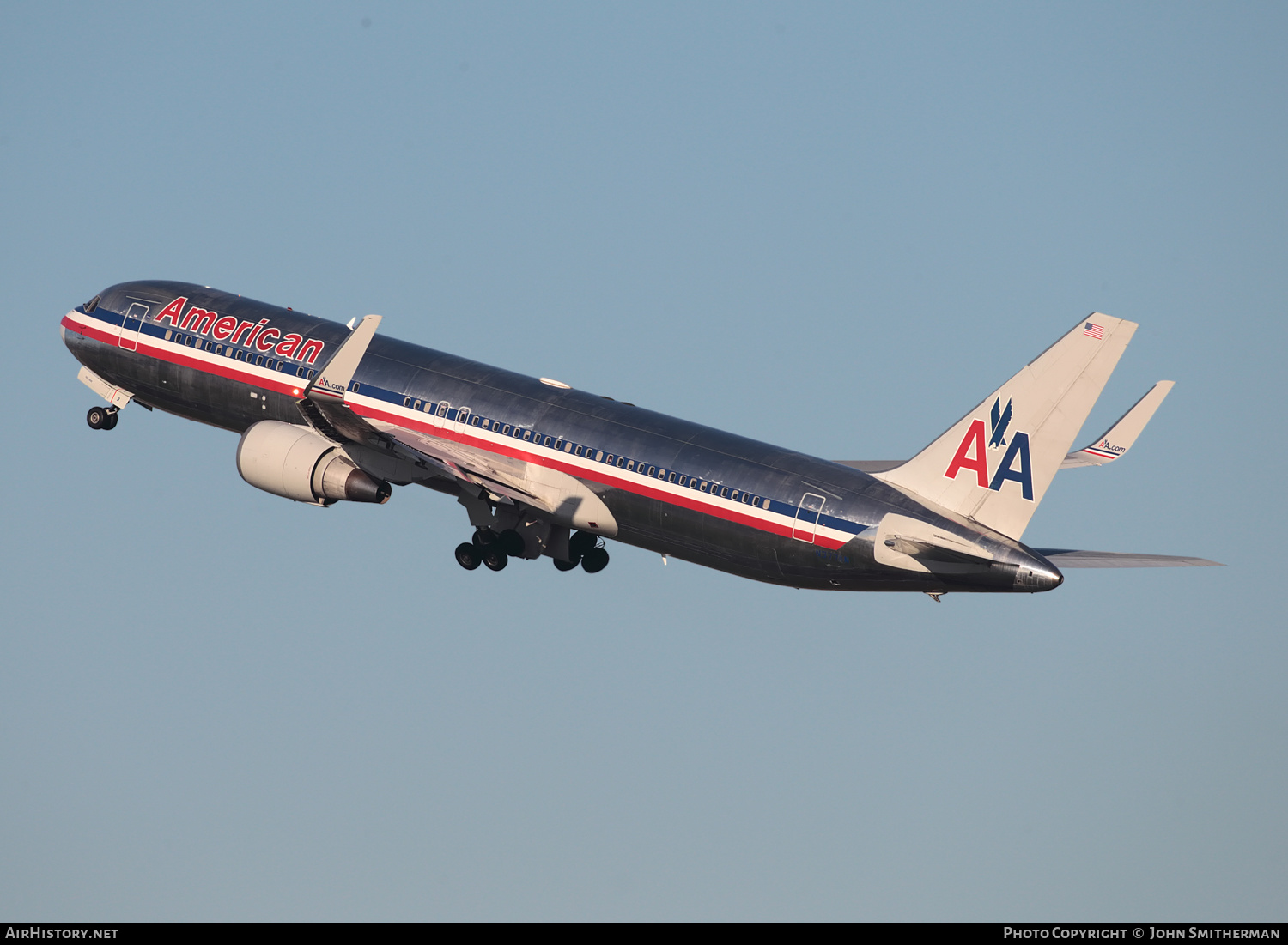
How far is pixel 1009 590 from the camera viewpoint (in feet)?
168

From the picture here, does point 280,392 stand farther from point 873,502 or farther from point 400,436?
point 873,502

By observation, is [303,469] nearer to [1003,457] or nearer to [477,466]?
[477,466]

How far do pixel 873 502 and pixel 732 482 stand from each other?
164 inches

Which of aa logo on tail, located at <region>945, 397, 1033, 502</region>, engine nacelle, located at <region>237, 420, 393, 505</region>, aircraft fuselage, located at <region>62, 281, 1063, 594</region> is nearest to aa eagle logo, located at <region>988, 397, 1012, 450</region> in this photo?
aa logo on tail, located at <region>945, 397, 1033, 502</region>

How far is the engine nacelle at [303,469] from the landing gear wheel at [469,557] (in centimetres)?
312

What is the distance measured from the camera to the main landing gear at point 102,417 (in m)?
68.4

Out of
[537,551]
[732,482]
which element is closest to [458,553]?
[537,551]

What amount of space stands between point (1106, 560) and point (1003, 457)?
Result: 159 inches

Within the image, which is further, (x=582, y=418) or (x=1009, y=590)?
(x=582, y=418)

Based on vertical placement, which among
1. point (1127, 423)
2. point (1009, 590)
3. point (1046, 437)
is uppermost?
point (1127, 423)

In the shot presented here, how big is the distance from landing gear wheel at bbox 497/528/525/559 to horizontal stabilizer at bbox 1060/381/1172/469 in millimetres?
16873

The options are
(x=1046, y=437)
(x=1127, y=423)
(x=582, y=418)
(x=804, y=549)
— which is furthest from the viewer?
(x=1127, y=423)

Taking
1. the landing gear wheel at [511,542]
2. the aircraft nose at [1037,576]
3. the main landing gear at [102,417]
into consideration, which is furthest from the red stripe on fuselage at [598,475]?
the main landing gear at [102,417]

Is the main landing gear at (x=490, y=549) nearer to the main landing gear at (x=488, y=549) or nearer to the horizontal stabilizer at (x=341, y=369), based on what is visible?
the main landing gear at (x=488, y=549)
